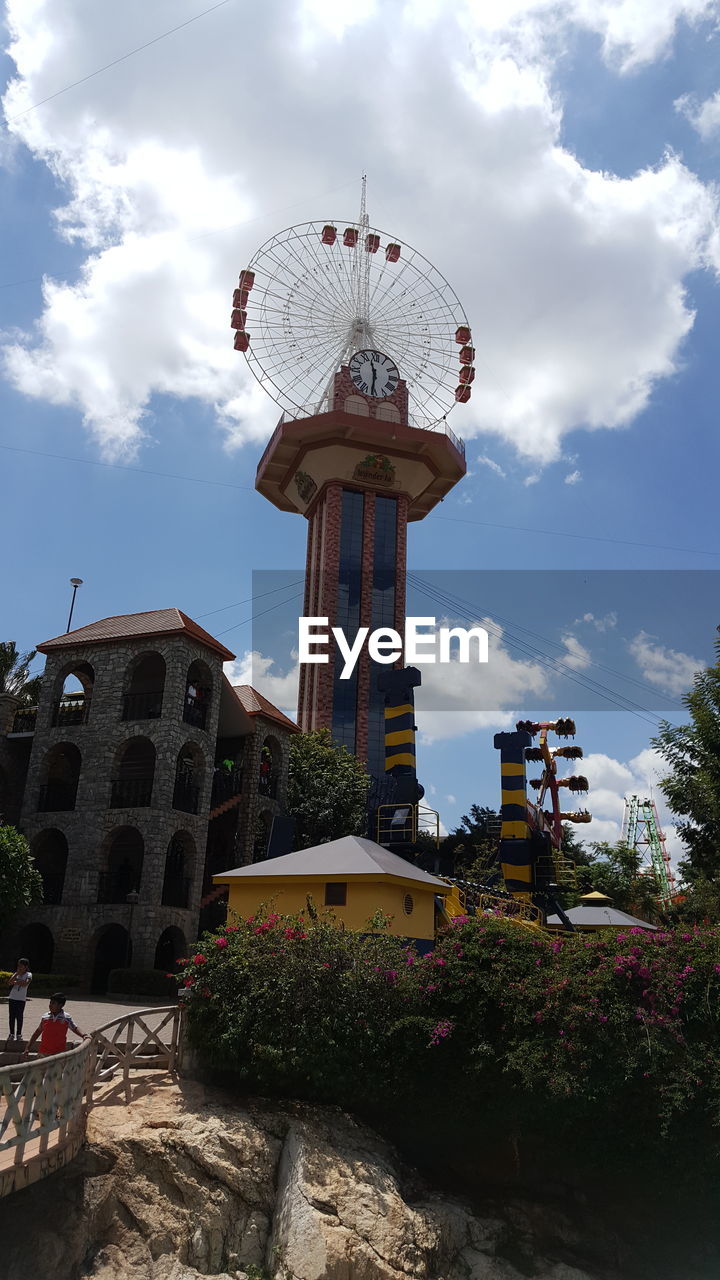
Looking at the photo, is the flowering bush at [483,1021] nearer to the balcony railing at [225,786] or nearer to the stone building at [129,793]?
the stone building at [129,793]

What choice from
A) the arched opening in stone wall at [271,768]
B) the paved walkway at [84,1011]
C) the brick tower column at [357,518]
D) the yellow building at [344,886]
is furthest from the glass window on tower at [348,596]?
the yellow building at [344,886]

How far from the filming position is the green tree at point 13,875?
2414 cm

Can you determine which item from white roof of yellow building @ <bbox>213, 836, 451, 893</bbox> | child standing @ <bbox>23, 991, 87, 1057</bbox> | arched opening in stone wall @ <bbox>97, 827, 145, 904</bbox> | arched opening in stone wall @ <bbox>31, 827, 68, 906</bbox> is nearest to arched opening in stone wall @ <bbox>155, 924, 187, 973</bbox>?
arched opening in stone wall @ <bbox>97, 827, 145, 904</bbox>

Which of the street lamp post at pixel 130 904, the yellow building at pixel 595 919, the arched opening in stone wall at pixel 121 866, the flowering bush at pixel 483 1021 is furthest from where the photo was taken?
the yellow building at pixel 595 919

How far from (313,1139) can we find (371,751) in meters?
38.8

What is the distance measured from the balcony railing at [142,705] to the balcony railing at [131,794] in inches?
88.3

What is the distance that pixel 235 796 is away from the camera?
1355 inches

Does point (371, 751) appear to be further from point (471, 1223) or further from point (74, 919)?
point (471, 1223)

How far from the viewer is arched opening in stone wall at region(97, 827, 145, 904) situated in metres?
29.1

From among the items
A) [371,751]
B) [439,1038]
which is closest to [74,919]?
[439,1038]

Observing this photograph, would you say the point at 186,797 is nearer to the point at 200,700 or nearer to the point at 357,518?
the point at 200,700

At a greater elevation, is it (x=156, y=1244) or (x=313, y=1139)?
(x=313, y=1139)

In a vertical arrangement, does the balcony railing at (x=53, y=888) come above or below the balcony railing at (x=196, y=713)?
below

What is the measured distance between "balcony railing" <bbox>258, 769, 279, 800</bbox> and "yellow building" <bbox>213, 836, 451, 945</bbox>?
15932 mm
